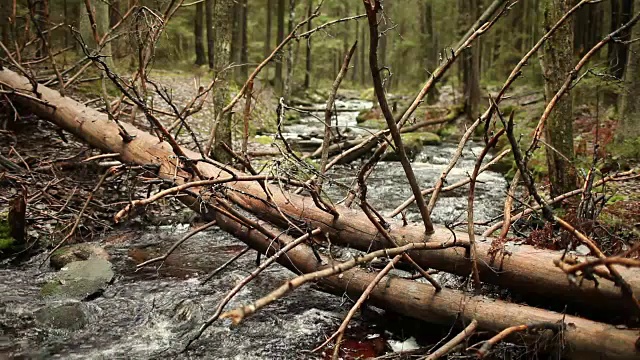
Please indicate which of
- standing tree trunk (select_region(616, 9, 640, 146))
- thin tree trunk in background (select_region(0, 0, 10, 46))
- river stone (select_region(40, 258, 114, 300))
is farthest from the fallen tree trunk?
thin tree trunk in background (select_region(0, 0, 10, 46))

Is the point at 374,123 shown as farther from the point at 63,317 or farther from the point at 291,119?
the point at 63,317

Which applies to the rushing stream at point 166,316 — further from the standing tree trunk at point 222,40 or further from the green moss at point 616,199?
the green moss at point 616,199

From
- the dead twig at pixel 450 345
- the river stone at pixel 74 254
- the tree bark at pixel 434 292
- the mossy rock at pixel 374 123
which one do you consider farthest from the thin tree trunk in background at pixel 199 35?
the dead twig at pixel 450 345

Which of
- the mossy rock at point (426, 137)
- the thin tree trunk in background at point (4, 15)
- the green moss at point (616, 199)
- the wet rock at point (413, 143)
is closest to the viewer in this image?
the green moss at point (616, 199)

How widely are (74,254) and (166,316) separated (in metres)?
1.90

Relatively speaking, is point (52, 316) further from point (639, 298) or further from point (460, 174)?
point (460, 174)

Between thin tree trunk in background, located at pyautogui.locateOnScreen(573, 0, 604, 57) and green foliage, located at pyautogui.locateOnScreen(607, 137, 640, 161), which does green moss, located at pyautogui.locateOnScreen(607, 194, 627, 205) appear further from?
thin tree trunk in background, located at pyautogui.locateOnScreen(573, 0, 604, 57)

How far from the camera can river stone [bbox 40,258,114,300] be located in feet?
16.5

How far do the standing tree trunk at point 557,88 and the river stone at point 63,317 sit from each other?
529cm

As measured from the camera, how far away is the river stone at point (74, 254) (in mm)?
5711

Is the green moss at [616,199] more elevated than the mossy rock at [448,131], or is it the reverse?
the green moss at [616,199]

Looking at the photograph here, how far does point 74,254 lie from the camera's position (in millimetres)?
5816

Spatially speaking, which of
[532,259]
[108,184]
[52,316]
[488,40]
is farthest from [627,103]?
[488,40]

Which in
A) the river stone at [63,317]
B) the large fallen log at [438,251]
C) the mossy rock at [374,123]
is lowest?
the river stone at [63,317]
